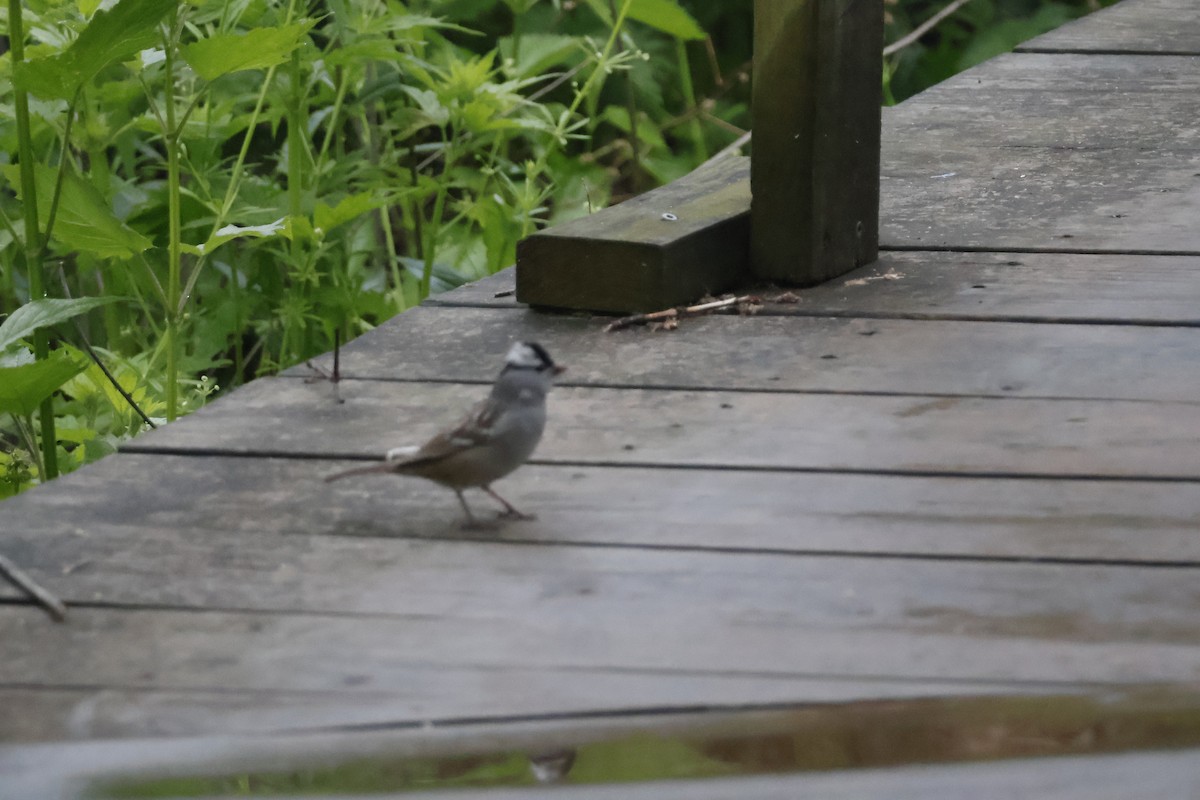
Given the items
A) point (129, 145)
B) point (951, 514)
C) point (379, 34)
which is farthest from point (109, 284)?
point (951, 514)

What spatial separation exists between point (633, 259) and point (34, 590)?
48.7 inches

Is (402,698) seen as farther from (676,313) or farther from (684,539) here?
(676,313)

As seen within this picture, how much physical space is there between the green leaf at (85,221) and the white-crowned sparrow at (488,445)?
1.06 meters

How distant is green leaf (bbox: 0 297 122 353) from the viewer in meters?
2.59

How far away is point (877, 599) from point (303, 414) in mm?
927

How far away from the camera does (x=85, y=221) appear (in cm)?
290

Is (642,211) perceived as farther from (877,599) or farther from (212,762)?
(212,762)

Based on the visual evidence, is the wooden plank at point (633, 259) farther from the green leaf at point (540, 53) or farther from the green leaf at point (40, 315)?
the green leaf at point (540, 53)

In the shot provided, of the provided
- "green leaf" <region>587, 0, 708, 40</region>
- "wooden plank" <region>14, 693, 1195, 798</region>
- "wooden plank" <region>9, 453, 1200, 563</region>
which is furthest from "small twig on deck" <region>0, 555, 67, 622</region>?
"green leaf" <region>587, 0, 708, 40</region>

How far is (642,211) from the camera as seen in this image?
2.92 metres

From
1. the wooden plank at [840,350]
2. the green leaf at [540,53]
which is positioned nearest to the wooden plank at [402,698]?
the wooden plank at [840,350]

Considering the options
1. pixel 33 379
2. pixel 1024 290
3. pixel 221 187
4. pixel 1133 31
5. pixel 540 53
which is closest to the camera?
pixel 33 379

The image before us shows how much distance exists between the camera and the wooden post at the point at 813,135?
2.72m

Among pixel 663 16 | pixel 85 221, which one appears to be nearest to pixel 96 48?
pixel 85 221
